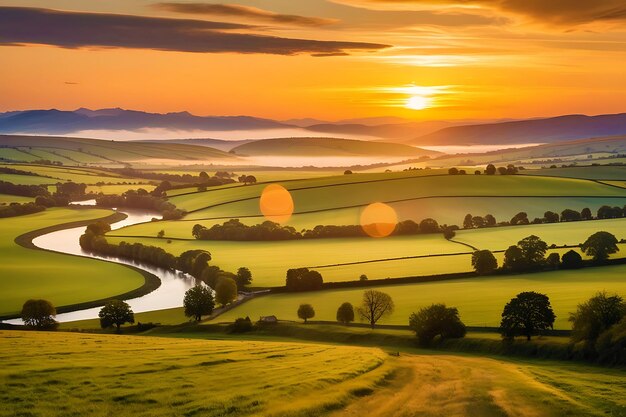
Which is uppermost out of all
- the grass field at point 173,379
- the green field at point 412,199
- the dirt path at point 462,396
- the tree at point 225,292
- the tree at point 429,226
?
the green field at point 412,199

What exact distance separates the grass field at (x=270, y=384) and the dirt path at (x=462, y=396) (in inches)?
2.2

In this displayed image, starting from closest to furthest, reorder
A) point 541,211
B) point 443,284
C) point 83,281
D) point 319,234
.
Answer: point 443,284 < point 83,281 < point 319,234 < point 541,211


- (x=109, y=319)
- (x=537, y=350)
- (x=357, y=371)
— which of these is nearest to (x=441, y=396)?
(x=357, y=371)

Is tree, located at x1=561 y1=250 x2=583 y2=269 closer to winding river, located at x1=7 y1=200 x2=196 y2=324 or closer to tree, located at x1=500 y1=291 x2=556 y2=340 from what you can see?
tree, located at x1=500 y1=291 x2=556 y2=340

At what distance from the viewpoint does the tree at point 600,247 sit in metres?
97.9

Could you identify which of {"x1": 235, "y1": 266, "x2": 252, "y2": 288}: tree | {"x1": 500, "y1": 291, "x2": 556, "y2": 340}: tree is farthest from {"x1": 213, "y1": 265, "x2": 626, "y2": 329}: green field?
{"x1": 235, "y1": 266, "x2": 252, "y2": 288}: tree

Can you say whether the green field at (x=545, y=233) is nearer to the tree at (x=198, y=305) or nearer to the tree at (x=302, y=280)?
the tree at (x=302, y=280)

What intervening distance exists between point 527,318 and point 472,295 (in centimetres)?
2233

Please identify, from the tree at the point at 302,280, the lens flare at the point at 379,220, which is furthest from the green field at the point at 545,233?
the tree at the point at 302,280

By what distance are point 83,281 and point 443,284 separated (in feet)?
166

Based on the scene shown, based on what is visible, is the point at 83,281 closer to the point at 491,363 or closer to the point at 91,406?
the point at 491,363

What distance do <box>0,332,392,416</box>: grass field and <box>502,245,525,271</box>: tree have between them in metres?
56.6

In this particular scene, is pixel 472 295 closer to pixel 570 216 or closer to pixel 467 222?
pixel 467 222

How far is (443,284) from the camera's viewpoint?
9081 centimetres
